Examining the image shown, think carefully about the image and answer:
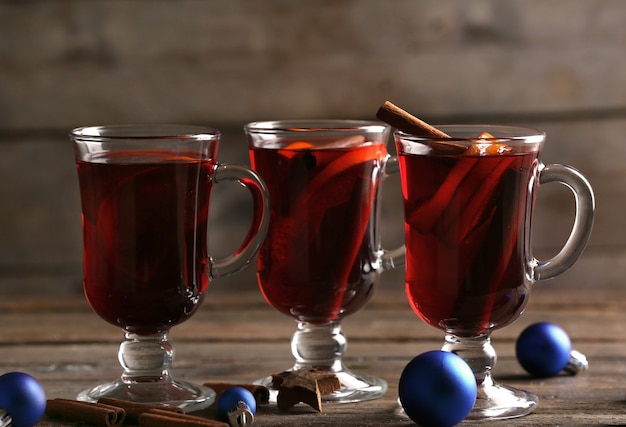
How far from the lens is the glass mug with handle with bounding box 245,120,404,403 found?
4.84 feet

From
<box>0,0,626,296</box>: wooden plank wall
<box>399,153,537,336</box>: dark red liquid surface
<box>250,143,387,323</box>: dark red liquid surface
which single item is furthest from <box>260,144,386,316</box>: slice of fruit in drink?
<box>0,0,626,296</box>: wooden plank wall

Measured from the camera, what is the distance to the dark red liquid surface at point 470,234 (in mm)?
1356

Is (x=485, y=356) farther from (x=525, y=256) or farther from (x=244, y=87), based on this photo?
(x=244, y=87)

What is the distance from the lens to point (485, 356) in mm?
1425

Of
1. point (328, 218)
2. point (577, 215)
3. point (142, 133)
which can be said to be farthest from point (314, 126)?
point (577, 215)

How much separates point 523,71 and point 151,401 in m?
1.75

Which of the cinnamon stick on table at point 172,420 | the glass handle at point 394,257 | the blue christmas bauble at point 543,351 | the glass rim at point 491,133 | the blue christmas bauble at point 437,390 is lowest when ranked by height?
the blue christmas bauble at point 543,351

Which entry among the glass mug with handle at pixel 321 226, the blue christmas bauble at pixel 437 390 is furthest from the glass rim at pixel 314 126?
the blue christmas bauble at pixel 437 390

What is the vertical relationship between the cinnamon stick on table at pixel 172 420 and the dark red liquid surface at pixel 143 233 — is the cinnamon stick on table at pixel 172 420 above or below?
below

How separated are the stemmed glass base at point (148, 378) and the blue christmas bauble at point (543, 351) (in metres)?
0.53

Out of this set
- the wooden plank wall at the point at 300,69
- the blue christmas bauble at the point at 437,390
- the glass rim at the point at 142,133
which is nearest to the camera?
the blue christmas bauble at the point at 437,390

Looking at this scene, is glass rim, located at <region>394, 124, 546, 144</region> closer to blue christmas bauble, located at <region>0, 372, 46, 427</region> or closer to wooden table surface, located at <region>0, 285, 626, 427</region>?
wooden table surface, located at <region>0, 285, 626, 427</region>

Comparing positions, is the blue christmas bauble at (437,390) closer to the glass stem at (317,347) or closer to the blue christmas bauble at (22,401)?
the glass stem at (317,347)

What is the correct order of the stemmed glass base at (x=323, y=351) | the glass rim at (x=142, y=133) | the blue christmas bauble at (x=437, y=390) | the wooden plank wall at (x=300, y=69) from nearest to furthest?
the blue christmas bauble at (x=437, y=390)
the glass rim at (x=142, y=133)
the stemmed glass base at (x=323, y=351)
the wooden plank wall at (x=300, y=69)
